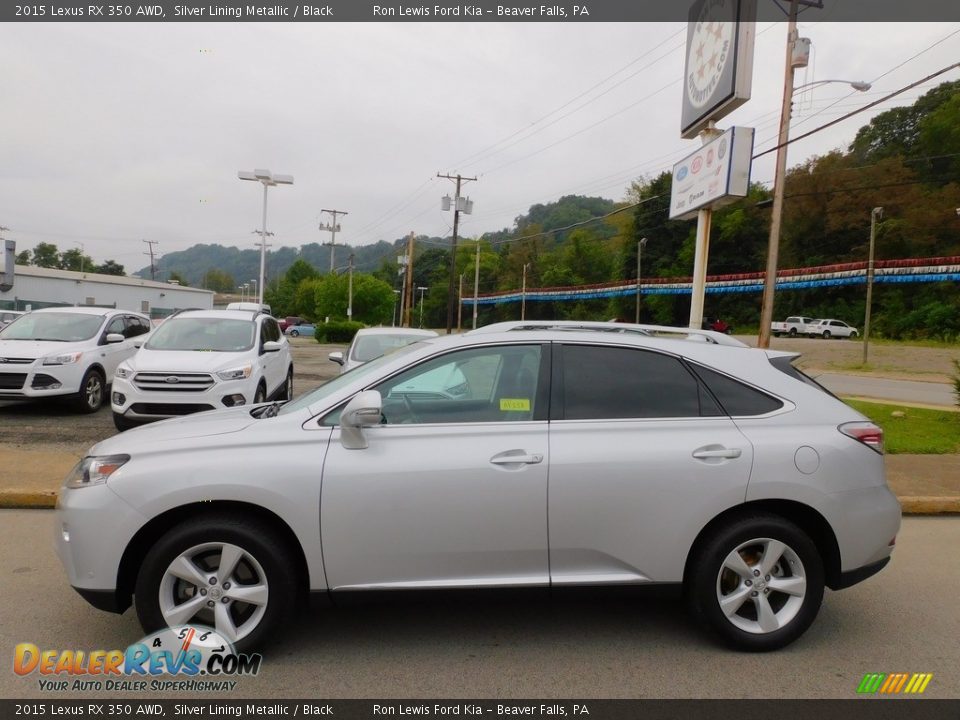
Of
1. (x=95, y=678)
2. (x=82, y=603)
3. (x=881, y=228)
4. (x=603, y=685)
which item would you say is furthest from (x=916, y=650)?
(x=881, y=228)

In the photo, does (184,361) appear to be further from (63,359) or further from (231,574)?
(231,574)

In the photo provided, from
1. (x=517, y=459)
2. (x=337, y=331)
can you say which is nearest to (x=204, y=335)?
(x=517, y=459)

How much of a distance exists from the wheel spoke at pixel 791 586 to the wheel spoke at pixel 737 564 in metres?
0.13

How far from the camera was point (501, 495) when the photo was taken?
3209 mm

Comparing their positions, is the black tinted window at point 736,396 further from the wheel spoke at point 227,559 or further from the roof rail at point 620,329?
the wheel spoke at point 227,559

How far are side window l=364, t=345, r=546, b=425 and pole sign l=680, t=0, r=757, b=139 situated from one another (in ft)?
31.9

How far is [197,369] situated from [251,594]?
5.98m

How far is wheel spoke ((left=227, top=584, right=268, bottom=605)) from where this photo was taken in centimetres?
315

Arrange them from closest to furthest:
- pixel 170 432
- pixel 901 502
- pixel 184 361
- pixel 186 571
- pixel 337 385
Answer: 1. pixel 186 571
2. pixel 170 432
3. pixel 337 385
4. pixel 901 502
5. pixel 184 361

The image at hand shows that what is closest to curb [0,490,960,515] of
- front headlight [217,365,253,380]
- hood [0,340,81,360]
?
front headlight [217,365,253,380]

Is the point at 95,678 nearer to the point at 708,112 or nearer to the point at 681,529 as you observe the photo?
the point at 681,529

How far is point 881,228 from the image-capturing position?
179 ft

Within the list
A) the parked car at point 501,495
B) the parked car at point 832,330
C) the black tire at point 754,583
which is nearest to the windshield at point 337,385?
the parked car at point 501,495

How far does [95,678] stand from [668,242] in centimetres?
7482
